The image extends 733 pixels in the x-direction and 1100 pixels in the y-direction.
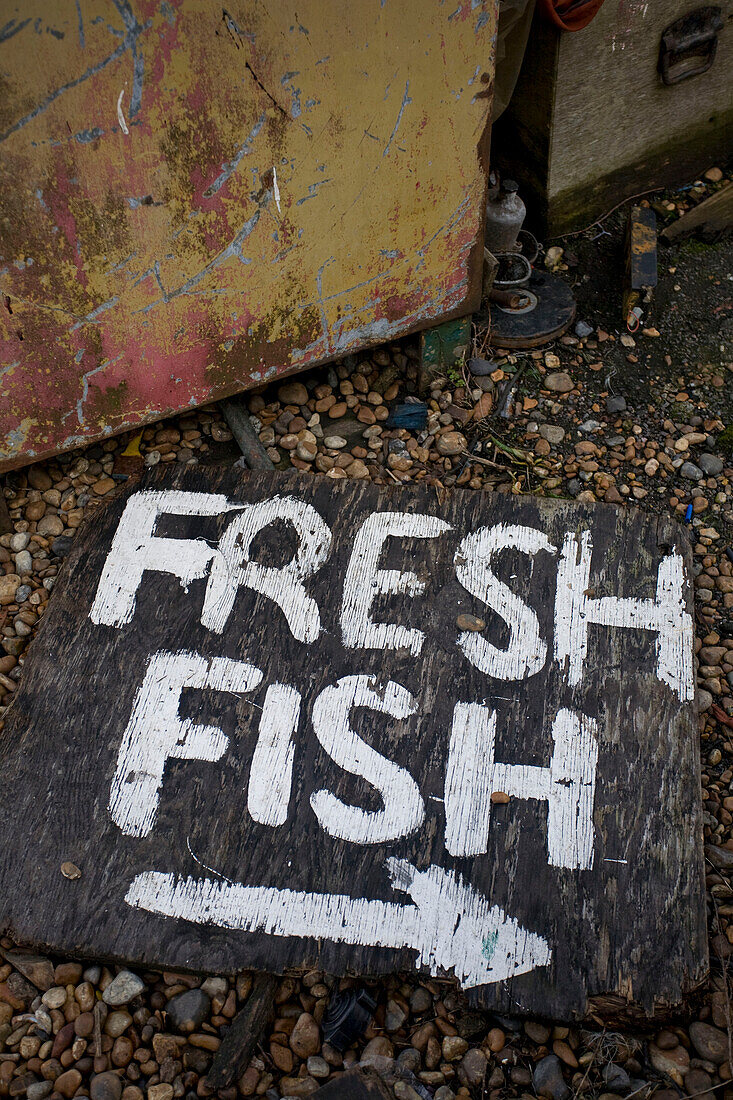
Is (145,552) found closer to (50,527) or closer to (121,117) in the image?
(50,527)

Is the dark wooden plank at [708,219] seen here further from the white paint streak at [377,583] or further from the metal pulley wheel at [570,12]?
the white paint streak at [377,583]

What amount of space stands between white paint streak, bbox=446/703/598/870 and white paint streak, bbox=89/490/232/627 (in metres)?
0.86

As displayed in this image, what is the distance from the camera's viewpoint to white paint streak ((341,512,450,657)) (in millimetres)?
2029

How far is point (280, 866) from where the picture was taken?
5.71 feet

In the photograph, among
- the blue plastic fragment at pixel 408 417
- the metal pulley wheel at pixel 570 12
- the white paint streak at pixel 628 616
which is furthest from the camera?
the blue plastic fragment at pixel 408 417

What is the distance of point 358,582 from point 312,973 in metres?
0.95

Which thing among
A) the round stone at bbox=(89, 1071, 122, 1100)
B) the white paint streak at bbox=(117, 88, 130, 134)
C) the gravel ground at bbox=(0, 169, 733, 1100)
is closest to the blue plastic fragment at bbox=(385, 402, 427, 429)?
the gravel ground at bbox=(0, 169, 733, 1100)

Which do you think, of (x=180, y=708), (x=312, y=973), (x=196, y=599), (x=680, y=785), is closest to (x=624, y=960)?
(x=680, y=785)

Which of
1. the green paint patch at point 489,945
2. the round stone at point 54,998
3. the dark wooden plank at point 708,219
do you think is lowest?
the round stone at point 54,998

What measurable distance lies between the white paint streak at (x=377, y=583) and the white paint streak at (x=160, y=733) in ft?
0.94

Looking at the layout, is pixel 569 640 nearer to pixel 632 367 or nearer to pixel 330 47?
pixel 632 367

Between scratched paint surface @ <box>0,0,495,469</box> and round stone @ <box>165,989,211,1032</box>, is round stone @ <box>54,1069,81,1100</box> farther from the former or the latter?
scratched paint surface @ <box>0,0,495,469</box>

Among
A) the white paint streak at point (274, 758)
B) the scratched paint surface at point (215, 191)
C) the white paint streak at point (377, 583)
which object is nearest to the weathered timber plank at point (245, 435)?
the scratched paint surface at point (215, 191)

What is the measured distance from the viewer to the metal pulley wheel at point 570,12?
8.10ft
